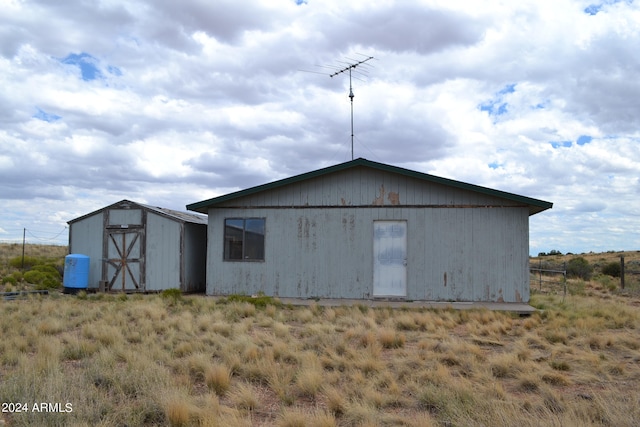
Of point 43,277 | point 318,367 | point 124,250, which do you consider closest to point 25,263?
point 43,277

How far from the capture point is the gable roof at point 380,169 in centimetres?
1509

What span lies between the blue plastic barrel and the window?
16.7 feet

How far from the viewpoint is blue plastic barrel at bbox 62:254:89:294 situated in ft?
59.1

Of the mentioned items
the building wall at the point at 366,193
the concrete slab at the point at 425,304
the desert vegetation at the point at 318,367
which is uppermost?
the building wall at the point at 366,193

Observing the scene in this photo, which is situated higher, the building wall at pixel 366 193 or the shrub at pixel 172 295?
the building wall at pixel 366 193

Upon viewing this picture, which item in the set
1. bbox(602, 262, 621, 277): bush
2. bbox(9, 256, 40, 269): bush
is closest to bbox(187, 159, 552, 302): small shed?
bbox(9, 256, 40, 269): bush

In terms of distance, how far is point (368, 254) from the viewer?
1597 cm

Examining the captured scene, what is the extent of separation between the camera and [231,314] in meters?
13.2

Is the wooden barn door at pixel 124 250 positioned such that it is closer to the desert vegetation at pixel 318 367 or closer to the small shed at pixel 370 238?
the small shed at pixel 370 238

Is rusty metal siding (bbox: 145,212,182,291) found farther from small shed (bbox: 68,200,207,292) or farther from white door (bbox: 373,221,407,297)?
white door (bbox: 373,221,407,297)

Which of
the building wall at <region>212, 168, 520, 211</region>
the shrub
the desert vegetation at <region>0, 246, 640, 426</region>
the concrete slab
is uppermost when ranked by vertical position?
the building wall at <region>212, 168, 520, 211</region>

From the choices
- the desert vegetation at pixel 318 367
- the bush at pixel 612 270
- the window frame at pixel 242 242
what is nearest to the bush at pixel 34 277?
the desert vegetation at pixel 318 367

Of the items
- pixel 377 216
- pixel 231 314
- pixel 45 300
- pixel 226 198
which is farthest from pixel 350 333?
pixel 45 300

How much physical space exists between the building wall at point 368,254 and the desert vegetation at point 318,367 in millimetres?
1904
